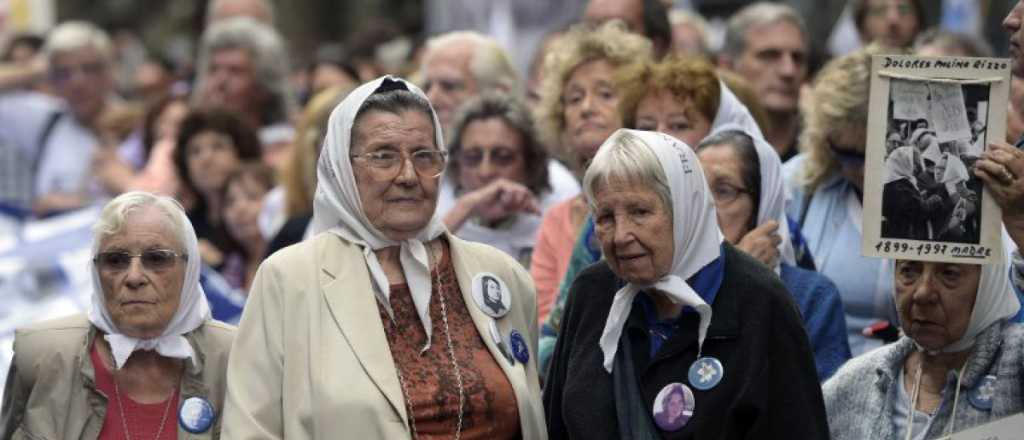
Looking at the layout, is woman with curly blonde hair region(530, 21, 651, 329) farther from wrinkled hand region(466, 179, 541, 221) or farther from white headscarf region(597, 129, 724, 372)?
white headscarf region(597, 129, 724, 372)

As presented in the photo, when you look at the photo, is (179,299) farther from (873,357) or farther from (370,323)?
(873,357)

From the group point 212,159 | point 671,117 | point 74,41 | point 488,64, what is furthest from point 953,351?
point 74,41

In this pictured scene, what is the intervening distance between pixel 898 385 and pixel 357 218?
172 centimetres

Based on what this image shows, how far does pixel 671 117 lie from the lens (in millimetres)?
8211

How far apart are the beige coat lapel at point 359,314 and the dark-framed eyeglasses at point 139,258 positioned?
0.65m

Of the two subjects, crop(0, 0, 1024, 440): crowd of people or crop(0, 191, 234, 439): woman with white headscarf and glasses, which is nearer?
crop(0, 0, 1024, 440): crowd of people

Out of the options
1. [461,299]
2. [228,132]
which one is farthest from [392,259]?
[228,132]

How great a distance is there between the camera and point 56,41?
554 inches

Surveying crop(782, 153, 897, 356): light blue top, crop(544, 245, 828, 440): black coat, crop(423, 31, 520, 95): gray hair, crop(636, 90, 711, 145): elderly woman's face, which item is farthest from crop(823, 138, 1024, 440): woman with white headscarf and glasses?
crop(423, 31, 520, 95): gray hair

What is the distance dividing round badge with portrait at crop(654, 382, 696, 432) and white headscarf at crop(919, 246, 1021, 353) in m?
0.80

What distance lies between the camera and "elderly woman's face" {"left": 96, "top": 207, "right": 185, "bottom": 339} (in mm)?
6848

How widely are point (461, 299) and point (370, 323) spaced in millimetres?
371

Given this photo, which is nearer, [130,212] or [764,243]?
[130,212]

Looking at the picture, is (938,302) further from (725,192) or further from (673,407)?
(725,192)
